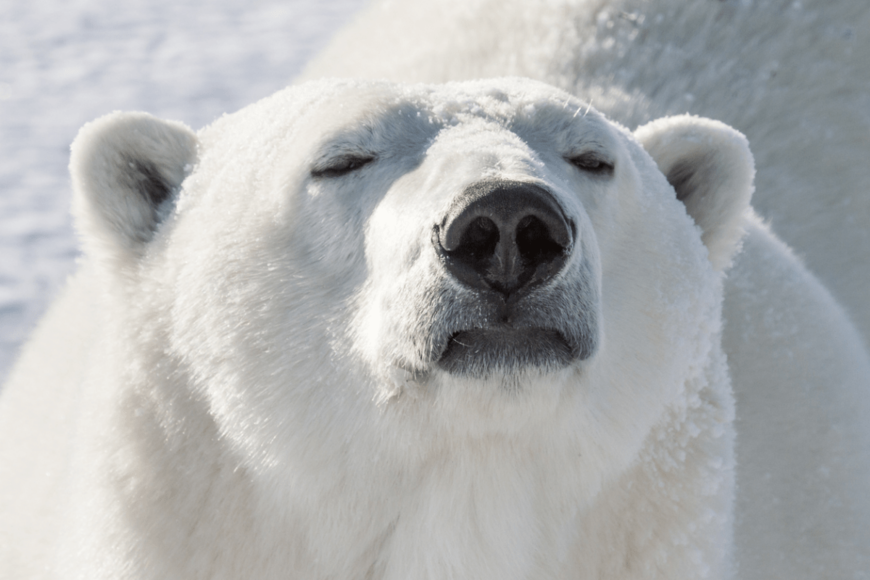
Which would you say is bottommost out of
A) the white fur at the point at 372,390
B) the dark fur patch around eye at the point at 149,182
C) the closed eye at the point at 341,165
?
the white fur at the point at 372,390

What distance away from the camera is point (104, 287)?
1.94m

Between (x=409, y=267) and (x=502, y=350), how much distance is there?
0.66ft

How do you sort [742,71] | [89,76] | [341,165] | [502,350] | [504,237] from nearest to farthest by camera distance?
1. [504,237]
2. [502,350]
3. [341,165]
4. [742,71]
5. [89,76]

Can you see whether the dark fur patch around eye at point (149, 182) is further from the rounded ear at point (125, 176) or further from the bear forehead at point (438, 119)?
the bear forehead at point (438, 119)

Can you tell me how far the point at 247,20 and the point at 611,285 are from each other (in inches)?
356

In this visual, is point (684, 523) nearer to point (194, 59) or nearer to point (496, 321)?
point (496, 321)

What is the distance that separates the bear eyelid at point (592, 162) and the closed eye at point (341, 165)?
416 millimetres

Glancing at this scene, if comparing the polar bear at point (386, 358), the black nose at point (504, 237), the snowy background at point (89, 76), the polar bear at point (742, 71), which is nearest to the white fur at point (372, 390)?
the polar bear at point (386, 358)

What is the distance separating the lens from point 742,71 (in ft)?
10.3

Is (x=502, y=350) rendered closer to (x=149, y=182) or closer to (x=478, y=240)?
(x=478, y=240)

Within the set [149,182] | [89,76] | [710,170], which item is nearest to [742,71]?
[710,170]

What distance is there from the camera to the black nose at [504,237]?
1304 millimetres

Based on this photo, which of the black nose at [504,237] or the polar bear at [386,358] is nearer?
the black nose at [504,237]

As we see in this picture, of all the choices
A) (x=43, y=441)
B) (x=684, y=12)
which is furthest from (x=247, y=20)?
(x=43, y=441)
